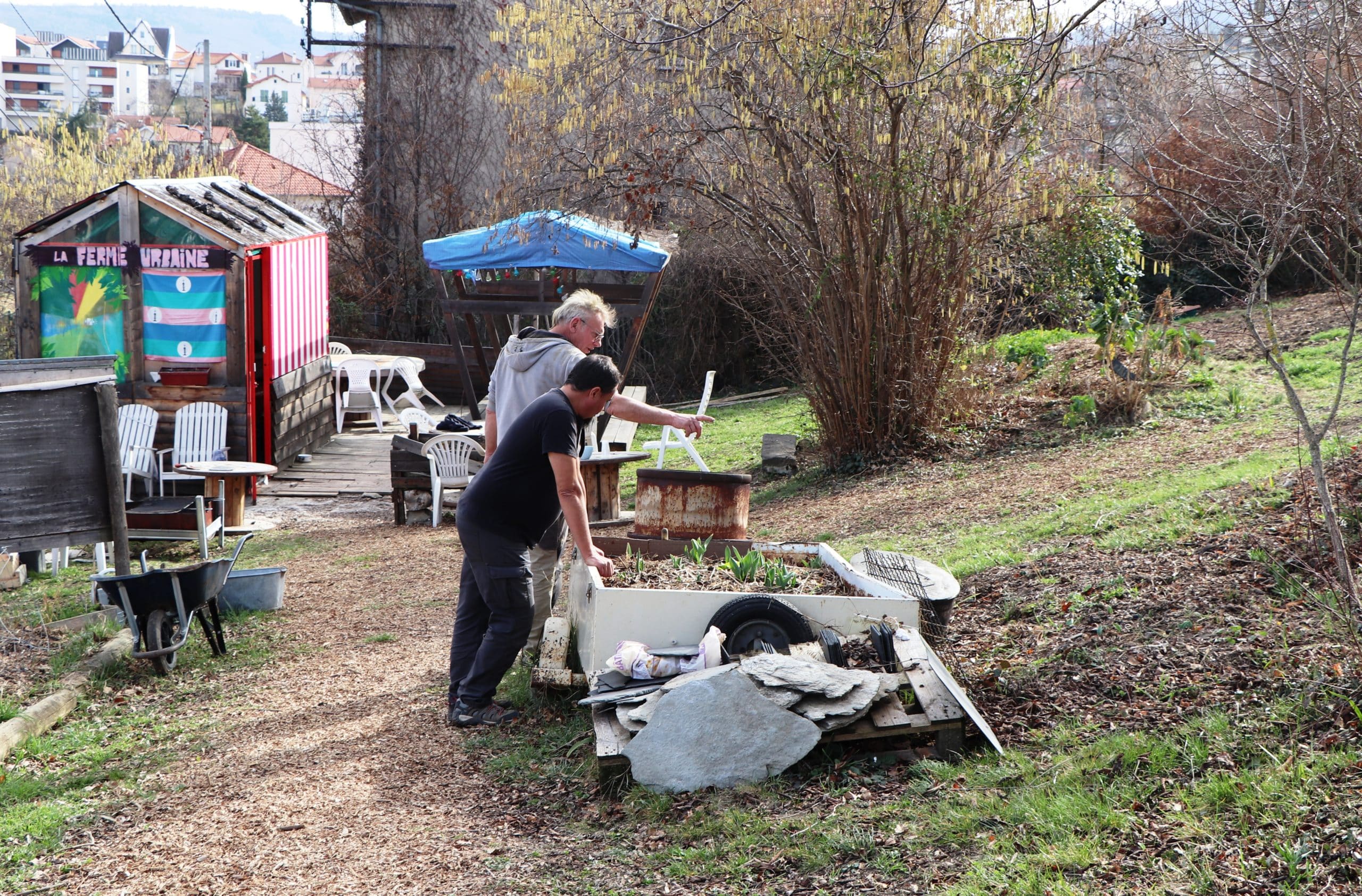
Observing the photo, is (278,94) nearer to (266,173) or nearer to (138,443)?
(266,173)

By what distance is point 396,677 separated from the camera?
611 cm

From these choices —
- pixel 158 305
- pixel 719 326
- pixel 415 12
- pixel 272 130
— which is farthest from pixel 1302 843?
pixel 272 130

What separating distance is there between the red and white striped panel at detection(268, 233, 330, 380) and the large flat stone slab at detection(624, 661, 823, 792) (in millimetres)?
9320

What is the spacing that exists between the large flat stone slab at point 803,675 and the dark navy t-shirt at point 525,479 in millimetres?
1210

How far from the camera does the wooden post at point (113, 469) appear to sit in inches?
278

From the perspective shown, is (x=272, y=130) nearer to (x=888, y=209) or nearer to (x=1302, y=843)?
(x=888, y=209)

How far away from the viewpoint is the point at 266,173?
4538 cm

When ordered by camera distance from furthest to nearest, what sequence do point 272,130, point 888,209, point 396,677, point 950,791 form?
point 272,130 → point 888,209 → point 396,677 → point 950,791

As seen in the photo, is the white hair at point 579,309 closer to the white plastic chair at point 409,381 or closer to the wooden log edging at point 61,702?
the wooden log edging at point 61,702

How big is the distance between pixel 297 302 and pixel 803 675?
1097cm

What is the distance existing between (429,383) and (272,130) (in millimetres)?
47511

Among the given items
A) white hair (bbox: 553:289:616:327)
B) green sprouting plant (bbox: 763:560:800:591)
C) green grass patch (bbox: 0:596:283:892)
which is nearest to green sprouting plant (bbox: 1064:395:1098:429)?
green sprouting plant (bbox: 763:560:800:591)

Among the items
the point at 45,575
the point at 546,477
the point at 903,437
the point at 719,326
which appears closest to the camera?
the point at 546,477

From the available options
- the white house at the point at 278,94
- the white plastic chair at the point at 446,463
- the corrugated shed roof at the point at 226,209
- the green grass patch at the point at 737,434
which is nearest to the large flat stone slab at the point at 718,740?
the green grass patch at the point at 737,434
